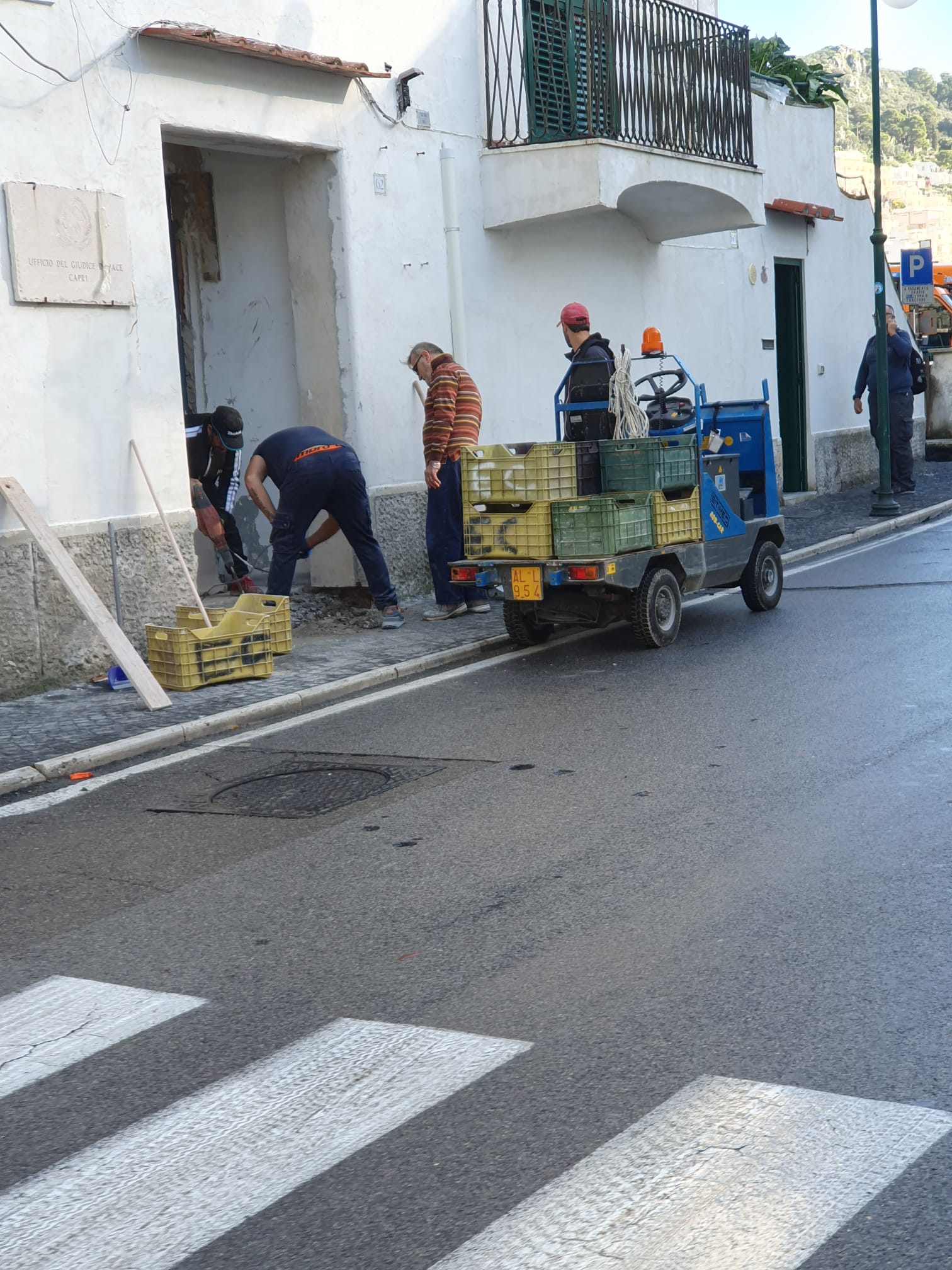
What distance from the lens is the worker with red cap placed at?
10.0 meters

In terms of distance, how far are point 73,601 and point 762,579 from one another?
4906 mm

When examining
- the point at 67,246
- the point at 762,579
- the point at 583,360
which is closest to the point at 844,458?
the point at 762,579

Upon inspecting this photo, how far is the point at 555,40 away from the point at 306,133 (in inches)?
148

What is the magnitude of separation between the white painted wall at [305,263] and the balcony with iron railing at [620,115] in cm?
24

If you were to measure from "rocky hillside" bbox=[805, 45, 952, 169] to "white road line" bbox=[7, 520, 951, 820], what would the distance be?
12480cm

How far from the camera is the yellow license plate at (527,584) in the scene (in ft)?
30.9

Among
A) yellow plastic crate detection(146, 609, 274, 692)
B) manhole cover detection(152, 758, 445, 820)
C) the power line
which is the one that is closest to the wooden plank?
yellow plastic crate detection(146, 609, 274, 692)

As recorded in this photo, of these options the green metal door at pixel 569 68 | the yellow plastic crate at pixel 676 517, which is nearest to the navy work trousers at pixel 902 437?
the green metal door at pixel 569 68

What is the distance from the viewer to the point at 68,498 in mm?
9812

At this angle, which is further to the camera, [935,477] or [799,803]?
[935,477]

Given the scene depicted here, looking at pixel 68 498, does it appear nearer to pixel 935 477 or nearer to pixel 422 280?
pixel 422 280

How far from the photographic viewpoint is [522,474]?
31.2 feet

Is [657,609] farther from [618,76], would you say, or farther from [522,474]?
[618,76]

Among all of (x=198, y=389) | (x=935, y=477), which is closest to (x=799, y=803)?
(x=198, y=389)
